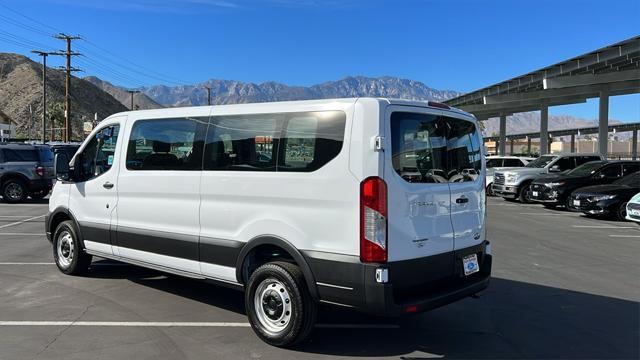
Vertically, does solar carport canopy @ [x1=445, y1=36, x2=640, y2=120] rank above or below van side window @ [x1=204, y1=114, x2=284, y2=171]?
above

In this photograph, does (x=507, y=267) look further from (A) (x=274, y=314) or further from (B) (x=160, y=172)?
(B) (x=160, y=172)

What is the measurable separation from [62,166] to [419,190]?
5.13 meters

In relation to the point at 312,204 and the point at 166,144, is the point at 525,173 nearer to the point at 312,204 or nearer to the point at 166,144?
the point at 166,144

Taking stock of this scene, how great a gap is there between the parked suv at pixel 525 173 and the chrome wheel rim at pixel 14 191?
18368 mm

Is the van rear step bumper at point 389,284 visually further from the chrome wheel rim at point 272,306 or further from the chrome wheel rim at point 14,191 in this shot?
the chrome wheel rim at point 14,191

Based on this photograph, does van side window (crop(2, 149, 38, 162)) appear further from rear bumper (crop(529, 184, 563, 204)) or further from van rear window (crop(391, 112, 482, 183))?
rear bumper (crop(529, 184, 563, 204))

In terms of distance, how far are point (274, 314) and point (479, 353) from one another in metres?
1.89

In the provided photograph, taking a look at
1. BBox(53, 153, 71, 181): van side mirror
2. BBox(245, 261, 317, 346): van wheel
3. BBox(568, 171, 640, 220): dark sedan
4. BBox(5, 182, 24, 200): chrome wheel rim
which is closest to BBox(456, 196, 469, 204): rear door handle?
BBox(245, 261, 317, 346): van wheel

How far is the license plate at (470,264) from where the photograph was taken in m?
5.16

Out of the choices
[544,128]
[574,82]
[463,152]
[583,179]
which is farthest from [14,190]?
[544,128]

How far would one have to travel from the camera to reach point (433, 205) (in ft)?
15.6

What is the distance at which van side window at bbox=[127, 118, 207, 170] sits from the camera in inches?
224

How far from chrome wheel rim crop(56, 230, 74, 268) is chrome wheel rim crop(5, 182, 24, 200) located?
12180mm

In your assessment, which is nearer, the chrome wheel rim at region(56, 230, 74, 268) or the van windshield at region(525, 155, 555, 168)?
the chrome wheel rim at region(56, 230, 74, 268)
